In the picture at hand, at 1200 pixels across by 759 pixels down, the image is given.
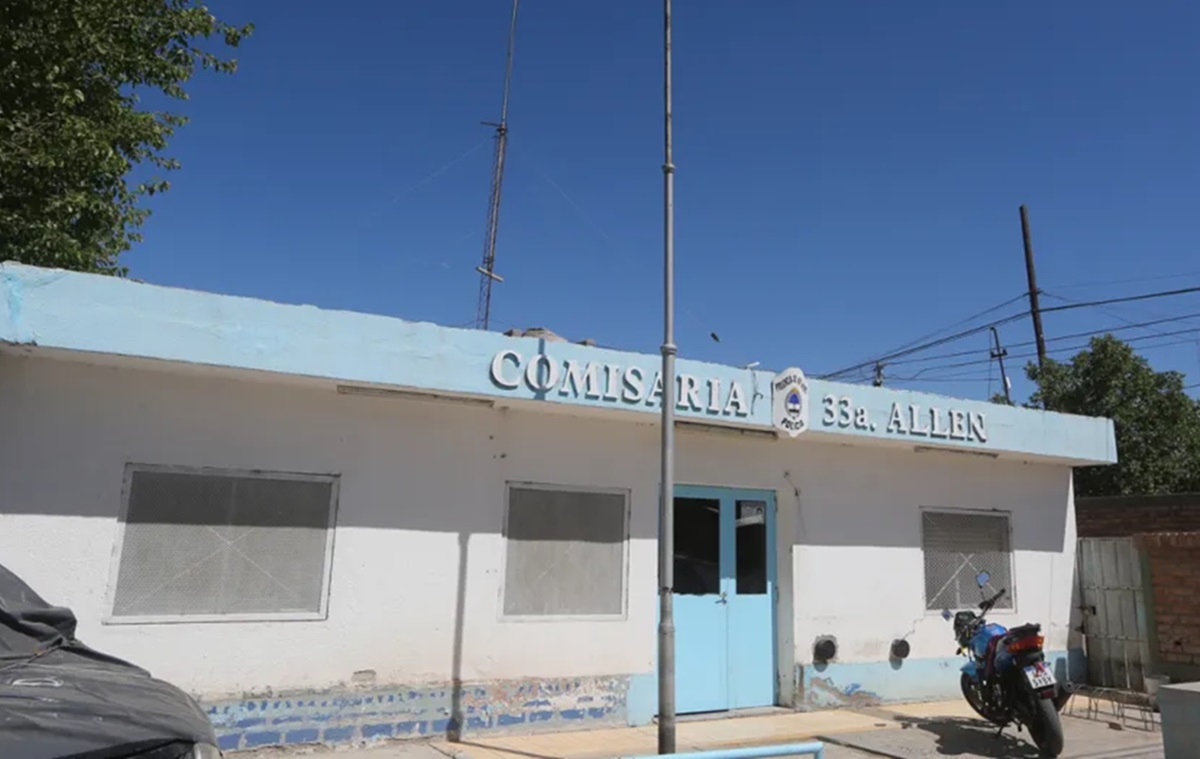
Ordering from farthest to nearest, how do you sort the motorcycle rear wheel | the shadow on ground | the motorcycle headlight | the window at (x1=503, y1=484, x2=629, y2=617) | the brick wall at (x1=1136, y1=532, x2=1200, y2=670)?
the brick wall at (x1=1136, y1=532, x2=1200, y2=670), the window at (x1=503, y1=484, x2=629, y2=617), the motorcycle rear wheel, the shadow on ground, the motorcycle headlight

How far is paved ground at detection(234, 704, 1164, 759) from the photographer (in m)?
6.77

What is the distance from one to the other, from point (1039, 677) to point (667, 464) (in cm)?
356

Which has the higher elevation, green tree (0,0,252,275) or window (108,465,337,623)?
green tree (0,0,252,275)

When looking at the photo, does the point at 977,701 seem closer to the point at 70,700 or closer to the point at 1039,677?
the point at 1039,677

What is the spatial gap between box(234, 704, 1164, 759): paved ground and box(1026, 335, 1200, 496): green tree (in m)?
9.54

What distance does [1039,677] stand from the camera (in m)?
7.06

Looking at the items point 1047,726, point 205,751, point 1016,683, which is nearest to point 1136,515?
point 1016,683

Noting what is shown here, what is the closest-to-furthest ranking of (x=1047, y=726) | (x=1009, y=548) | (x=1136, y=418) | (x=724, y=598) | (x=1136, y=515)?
(x=1047, y=726)
(x=724, y=598)
(x=1009, y=548)
(x=1136, y=515)
(x=1136, y=418)

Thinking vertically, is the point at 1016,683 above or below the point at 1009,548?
below

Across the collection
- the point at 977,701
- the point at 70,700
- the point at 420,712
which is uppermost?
the point at 70,700

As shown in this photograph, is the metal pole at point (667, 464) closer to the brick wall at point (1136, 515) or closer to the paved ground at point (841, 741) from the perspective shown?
the paved ground at point (841, 741)

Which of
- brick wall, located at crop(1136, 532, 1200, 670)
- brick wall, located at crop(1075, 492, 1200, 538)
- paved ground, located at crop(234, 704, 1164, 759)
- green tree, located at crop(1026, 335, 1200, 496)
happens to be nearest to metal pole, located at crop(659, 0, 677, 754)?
paved ground, located at crop(234, 704, 1164, 759)

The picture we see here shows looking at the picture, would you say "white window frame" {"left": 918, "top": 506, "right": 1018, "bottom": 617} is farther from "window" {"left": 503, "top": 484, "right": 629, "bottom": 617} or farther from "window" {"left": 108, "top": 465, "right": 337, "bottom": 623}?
"window" {"left": 108, "top": 465, "right": 337, "bottom": 623}

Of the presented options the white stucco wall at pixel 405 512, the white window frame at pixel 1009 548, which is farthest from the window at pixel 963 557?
the white stucco wall at pixel 405 512
